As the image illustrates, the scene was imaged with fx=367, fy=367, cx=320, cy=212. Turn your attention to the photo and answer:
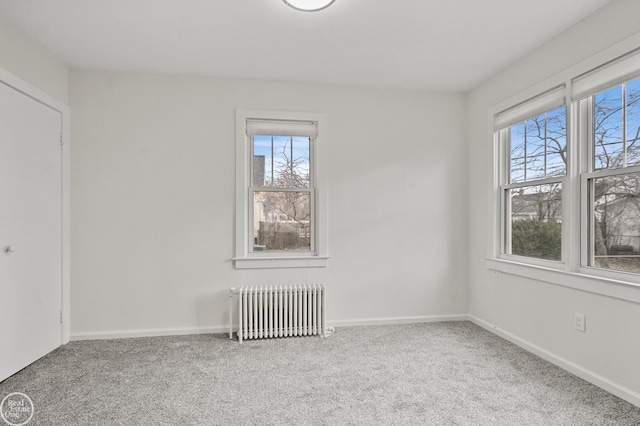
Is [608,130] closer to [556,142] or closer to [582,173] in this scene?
[582,173]

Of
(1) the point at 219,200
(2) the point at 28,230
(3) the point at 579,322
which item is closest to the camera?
(3) the point at 579,322

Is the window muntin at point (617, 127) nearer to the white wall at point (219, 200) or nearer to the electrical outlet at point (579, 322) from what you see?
the electrical outlet at point (579, 322)

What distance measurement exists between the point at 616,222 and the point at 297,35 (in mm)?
2609

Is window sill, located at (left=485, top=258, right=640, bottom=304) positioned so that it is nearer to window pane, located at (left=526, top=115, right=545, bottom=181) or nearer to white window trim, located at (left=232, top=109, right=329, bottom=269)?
window pane, located at (left=526, top=115, right=545, bottom=181)

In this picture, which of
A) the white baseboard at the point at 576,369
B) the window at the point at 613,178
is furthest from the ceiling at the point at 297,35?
the white baseboard at the point at 576,369

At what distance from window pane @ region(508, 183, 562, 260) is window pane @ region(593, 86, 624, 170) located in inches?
17.0

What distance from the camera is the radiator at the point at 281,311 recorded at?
134 inches

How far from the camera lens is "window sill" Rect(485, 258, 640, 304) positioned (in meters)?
2.25

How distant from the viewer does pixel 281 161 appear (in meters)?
3.84

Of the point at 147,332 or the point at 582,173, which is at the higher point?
the point at 582,173

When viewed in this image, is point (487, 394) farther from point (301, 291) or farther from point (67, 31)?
point (67, 31)

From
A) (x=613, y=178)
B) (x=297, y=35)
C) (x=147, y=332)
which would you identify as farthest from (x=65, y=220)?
(x=613, y=178)

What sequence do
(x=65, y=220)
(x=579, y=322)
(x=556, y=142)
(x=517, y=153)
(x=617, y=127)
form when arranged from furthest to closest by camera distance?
(x=517, y=153)
(x=65, y=220)
(x=556, y=142)
(x=579, y=322)
(x=617, y=127)

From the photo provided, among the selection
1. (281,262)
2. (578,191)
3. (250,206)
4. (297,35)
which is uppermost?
(297,35)
